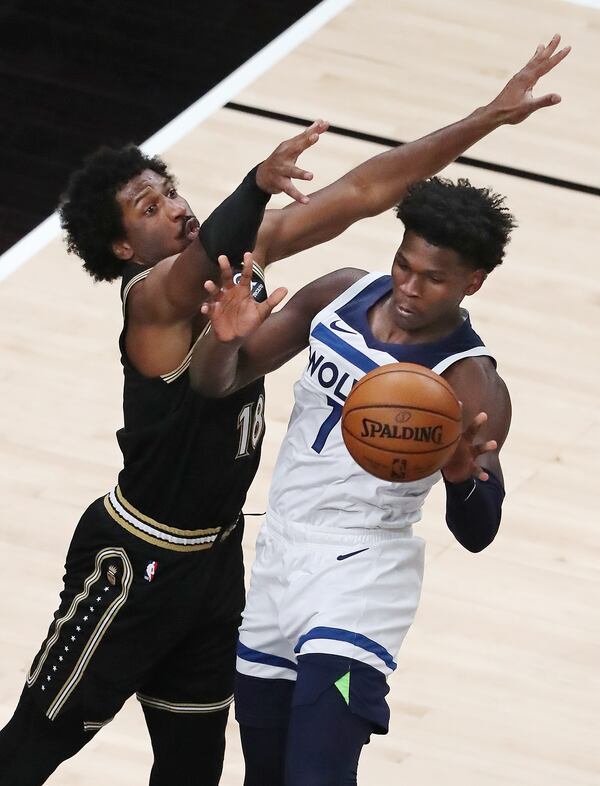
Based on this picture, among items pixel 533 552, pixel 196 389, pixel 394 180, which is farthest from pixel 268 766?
pixel 533 552

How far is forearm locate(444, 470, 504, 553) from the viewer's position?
380cm

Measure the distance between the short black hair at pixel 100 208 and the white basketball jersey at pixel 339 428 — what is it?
0.65 m

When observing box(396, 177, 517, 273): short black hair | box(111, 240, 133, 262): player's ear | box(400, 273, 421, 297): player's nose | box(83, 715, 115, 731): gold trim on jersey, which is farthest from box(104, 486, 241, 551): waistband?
box(396, 177, 517, 273): short black hair

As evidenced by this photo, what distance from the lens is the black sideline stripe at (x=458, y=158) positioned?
25.9 feet

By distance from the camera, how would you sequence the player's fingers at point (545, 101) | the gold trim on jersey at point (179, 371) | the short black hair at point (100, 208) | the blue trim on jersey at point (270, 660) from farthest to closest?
the short black hair at point (100, 208), the player's fingers at point (545, 101), the gold trim on jersey at point (179, 371), the blue trim on jersey at point (270, 660)

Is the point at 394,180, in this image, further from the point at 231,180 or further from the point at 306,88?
the point at 306,88

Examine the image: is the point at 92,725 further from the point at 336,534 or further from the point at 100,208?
the point at 100,208

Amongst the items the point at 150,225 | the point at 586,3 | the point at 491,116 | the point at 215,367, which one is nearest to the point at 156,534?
the point at 215,367

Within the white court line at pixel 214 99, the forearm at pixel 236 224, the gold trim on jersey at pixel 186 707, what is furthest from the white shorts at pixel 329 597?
the white court line at pixel 214 99

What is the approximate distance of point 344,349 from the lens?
394cm

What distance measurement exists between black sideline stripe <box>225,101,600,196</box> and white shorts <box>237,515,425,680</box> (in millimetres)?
4152

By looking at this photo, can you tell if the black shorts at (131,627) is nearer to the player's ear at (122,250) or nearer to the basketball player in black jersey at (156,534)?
the basketball player in black jersey at (156,534)

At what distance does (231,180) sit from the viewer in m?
7.63

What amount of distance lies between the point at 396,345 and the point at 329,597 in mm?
570
